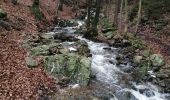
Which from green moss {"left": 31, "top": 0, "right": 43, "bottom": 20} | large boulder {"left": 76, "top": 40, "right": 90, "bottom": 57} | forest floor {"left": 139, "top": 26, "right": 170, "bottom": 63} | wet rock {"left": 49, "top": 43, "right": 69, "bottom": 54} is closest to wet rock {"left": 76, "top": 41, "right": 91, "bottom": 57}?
large boulder {"left": 76, "top": 40, "right": 90, "bottom": 57}

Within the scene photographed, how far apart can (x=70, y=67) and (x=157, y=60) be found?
260 inches

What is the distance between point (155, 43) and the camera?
24125 mm

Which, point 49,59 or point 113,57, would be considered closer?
point 49,59

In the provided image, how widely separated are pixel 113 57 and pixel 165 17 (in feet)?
44.3

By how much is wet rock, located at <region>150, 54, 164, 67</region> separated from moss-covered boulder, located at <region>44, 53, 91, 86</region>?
531cm

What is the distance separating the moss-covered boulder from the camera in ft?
48.3

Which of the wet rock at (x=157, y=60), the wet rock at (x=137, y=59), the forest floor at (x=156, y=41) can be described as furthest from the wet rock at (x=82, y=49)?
the forest floor at (x=156, y=41)

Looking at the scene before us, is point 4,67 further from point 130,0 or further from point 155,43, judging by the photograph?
point 130,0

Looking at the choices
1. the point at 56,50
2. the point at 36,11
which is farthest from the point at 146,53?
the point at 36,11

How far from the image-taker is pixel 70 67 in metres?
15.1

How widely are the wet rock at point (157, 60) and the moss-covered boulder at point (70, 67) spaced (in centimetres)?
531

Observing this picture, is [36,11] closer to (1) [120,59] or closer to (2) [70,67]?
(1) [120,59]

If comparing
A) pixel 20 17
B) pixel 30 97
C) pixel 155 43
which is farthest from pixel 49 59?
pixel 155 43

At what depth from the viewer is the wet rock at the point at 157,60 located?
61.6 feet
